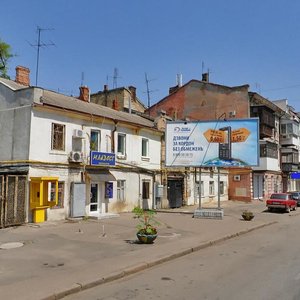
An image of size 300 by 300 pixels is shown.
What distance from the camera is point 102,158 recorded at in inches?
909

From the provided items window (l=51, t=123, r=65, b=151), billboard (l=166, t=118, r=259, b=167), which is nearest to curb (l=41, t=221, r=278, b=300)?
window (l=51, t=123, r=65, b=151)

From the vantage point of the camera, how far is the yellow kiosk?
18.7m

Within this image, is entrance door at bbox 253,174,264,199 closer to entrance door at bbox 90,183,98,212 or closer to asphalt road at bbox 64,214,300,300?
entrance door at bbox 90,183,98,212

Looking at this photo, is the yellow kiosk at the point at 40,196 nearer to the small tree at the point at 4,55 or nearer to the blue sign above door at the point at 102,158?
the blue sign above door at the point at 102,158

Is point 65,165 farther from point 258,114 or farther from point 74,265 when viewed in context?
point 258,114

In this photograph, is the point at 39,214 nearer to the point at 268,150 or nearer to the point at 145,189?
the point at 145,189

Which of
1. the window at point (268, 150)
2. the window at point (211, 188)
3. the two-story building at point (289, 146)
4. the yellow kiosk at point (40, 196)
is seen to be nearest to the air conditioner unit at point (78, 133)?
the yellow kiosk at point (40, 196)

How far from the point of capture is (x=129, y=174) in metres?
26.1

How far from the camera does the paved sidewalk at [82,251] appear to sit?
8250 mm

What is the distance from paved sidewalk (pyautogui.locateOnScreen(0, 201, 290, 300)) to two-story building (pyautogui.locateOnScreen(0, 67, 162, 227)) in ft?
4.28

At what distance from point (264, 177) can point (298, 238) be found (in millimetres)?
31348

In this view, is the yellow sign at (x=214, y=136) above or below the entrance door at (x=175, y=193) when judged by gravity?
above

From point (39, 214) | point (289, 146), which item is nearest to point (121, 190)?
point (39, 214)

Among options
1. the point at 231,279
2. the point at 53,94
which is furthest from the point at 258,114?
the point at 231,279
